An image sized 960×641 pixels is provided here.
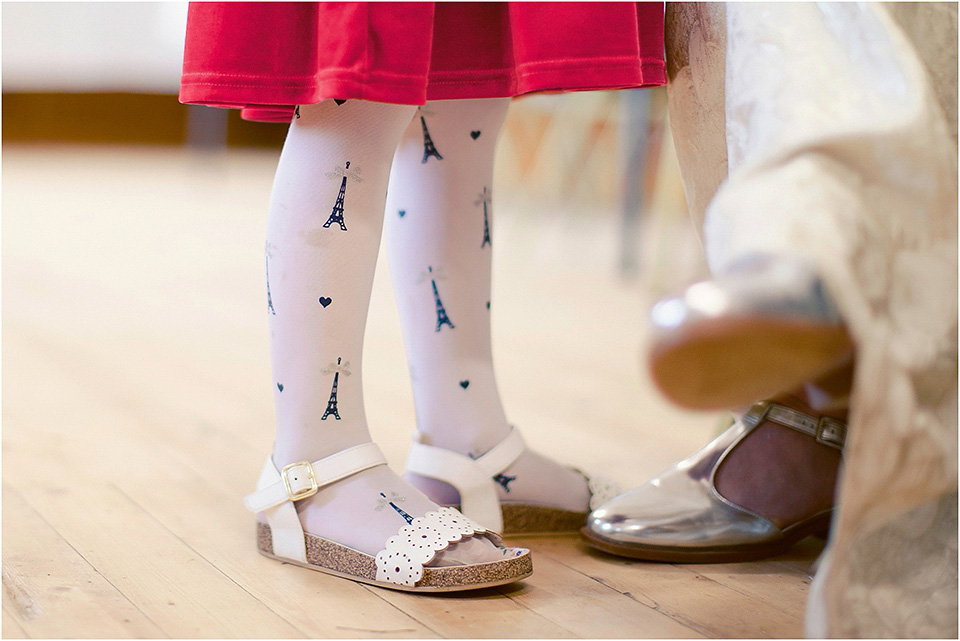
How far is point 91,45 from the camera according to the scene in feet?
17.4

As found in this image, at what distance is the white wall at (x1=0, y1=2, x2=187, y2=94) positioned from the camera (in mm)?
5023

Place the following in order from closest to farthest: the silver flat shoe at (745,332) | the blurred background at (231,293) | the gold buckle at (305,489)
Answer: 1. the silver flat shoe at (745,332)
2. the gold buckle at (305,489)
3. the blurred background at (231,293)

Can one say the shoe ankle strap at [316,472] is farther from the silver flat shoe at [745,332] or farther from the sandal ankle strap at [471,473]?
the silver flat shoe at [745,332]

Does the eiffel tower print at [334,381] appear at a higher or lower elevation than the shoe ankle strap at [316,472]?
higher

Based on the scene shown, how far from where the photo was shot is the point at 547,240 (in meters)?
3.08

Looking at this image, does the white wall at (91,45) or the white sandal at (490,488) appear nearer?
the white sandal at (490,488)

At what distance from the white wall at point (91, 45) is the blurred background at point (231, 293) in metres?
0.01

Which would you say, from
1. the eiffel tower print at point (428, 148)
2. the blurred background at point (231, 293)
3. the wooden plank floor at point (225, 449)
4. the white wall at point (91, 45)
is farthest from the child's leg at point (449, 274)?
the white wall at point (91, 45)

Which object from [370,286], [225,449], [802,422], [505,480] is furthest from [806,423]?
[225,449]

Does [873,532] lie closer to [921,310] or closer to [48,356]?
[921,310]

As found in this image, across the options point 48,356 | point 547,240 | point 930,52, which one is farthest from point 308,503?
point 547,240

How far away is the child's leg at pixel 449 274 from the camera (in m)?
0.80

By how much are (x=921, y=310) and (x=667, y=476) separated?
336mm

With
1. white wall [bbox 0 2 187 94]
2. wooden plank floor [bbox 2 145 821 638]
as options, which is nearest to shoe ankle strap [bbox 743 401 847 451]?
wooden plank floor [bbox 2 145 821 638]
